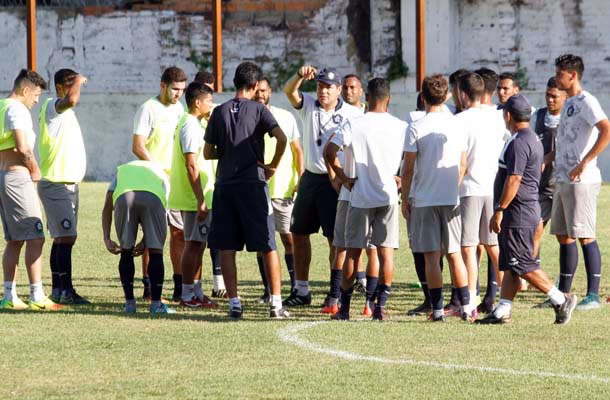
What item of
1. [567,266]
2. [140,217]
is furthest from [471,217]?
[140,217]

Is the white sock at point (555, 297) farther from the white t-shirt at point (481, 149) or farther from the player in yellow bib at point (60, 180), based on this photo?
the player in yellow bib at point (60, 180)

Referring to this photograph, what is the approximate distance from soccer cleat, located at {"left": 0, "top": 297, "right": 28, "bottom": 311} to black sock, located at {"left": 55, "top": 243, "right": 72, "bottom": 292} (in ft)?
1.90

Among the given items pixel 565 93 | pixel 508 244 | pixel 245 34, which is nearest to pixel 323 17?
pixel 245 34

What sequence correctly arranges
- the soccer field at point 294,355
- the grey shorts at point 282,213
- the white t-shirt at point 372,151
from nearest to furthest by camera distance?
1. the soccer field at point 294,355
2. the white t-shirt at point 372,151
3. the grey shorts at point 282,213

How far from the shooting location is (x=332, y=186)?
36.1 feet

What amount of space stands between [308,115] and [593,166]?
97.7 inches

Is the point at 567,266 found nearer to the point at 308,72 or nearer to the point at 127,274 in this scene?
the point at 308,72

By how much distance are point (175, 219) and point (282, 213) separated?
3.28 ft

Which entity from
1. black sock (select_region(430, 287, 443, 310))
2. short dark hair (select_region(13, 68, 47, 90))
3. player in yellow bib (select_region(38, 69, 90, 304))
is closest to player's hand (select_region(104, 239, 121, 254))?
player in yellow bib (select_region(38, 69, 90, 304))

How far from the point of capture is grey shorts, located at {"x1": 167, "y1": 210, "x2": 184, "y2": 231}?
37.6ft

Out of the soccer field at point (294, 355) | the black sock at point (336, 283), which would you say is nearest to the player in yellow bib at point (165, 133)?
the soccer field at point (294, 355)

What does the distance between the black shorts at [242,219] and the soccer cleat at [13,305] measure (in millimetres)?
1787

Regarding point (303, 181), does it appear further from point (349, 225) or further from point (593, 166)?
point (593, 166)

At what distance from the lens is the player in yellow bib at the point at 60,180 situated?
1116 centimetres
